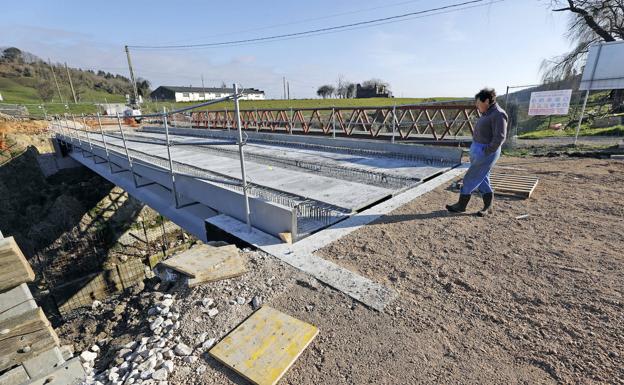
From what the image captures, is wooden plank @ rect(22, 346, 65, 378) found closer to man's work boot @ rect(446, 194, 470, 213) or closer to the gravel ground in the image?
the gravel ground

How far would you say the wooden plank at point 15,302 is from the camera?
5.71 ft

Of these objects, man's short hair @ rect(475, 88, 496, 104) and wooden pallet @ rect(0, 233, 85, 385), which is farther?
man's short hair @ rect(475, 88, 496, 104)

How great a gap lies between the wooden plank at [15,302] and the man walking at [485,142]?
457 centimetres

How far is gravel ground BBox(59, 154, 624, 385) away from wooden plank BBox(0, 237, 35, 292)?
2.98 ft

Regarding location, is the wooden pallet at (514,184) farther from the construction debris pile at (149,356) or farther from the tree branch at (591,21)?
the tree branch at (591,21)

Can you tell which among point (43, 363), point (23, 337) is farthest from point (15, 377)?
point (23, 337)

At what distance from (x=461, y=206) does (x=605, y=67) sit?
44.6 feet

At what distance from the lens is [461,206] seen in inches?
165

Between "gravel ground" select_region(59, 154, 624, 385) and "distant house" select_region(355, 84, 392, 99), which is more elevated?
"distant house" select_region(355, 84, 392, 99)

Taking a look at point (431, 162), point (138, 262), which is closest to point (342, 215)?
point (431, 162)

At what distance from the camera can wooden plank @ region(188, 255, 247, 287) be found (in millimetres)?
2698

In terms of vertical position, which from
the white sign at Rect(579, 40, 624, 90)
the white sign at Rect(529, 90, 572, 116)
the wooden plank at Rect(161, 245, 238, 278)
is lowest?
the wooden plank at Rect(161, 245, 238, 278)

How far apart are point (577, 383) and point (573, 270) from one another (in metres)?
1.45

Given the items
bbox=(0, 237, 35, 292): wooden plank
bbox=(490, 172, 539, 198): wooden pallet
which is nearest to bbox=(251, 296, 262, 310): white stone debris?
bbox=(0, 237, 35, 292): wooden plank
